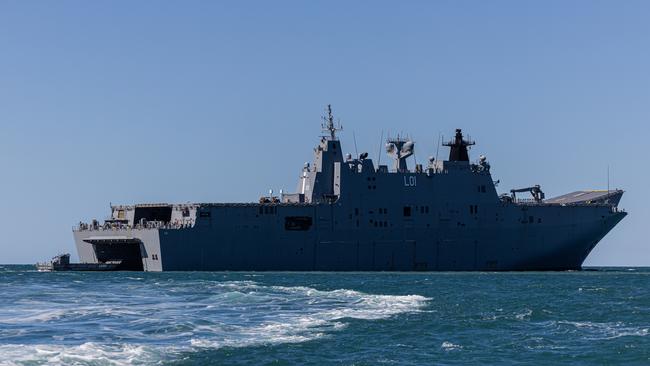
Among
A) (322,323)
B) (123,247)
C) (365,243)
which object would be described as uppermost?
(365,243)

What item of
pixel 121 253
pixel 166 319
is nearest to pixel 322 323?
pixel 166 319

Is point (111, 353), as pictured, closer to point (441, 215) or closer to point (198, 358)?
point (198, 358)

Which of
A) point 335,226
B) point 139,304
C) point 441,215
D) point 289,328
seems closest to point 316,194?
point 335,226

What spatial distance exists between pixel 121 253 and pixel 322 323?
44.9m

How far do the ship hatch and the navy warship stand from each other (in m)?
0.51

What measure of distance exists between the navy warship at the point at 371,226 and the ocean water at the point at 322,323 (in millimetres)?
12872

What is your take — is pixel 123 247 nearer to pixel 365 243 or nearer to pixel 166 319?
pixel 365 243

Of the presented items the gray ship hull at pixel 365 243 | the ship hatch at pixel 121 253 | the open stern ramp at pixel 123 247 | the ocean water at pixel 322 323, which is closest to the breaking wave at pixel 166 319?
the ocean water at pixel 322 323

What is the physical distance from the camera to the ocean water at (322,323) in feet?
90.4

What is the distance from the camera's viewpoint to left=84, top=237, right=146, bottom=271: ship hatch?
7625cm

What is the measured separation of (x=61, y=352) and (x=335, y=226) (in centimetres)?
4460

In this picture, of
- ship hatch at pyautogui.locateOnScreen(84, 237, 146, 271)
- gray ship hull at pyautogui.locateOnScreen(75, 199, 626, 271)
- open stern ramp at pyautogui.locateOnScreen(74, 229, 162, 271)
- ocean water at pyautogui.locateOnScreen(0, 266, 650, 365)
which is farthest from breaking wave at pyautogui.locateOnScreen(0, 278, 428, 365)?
ship hatch at pyautogui.locateOnScreen(84, 237, 146, 271)

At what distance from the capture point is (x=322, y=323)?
116ft

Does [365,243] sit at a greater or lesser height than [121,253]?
greater
